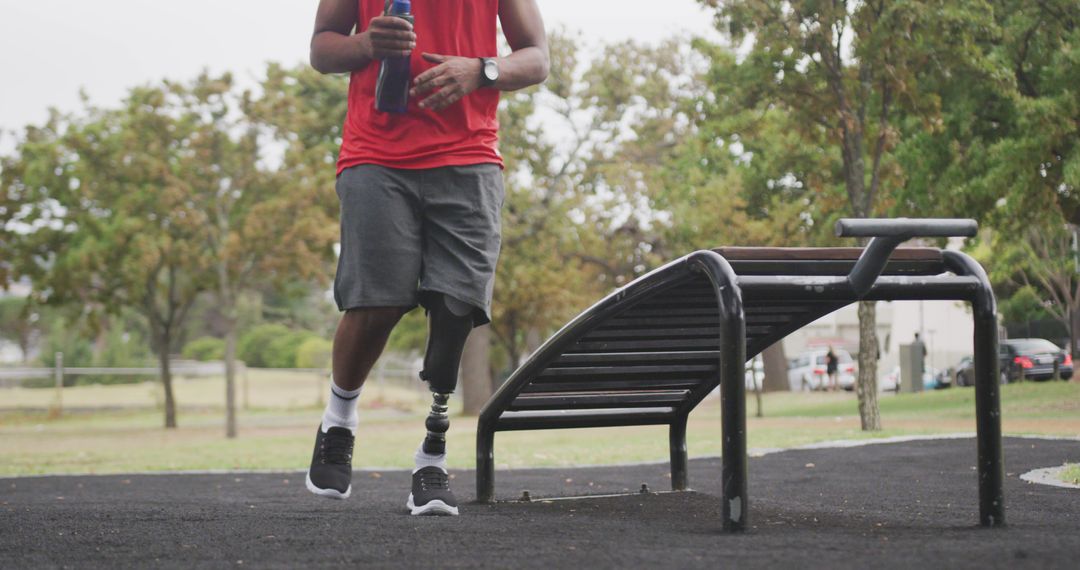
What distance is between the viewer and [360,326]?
3807 mm

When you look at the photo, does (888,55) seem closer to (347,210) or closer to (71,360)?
(347,210)

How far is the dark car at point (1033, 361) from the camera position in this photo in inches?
1109

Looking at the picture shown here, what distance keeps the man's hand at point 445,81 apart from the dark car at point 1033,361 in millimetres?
26354

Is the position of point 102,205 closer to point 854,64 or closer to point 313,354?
point 854,64

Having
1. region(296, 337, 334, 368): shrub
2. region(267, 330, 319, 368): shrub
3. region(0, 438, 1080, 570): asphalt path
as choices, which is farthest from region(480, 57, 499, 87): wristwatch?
region(267, 330, 319, 368): shrub

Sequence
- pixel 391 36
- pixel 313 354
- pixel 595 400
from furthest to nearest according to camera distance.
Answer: pixel 313 354 → pixel 595 400 → pixel 391 36

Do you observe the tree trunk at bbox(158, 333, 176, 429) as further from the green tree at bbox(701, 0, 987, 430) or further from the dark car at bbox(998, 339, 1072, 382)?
the dark car at bbox(998, 339, 1072, 382)

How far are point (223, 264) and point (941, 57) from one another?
39.5 feet

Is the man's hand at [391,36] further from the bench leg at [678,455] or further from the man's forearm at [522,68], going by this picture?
the bench leg at [678,455]

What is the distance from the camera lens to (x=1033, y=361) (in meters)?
28.3

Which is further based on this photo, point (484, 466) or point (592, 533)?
point (484, 466)

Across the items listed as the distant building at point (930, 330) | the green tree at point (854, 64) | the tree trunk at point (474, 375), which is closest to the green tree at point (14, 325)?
the tree trunk at point (474, 375)

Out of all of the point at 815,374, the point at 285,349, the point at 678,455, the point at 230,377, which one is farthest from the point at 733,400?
the point at 285,349

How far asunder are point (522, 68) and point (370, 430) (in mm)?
17464
